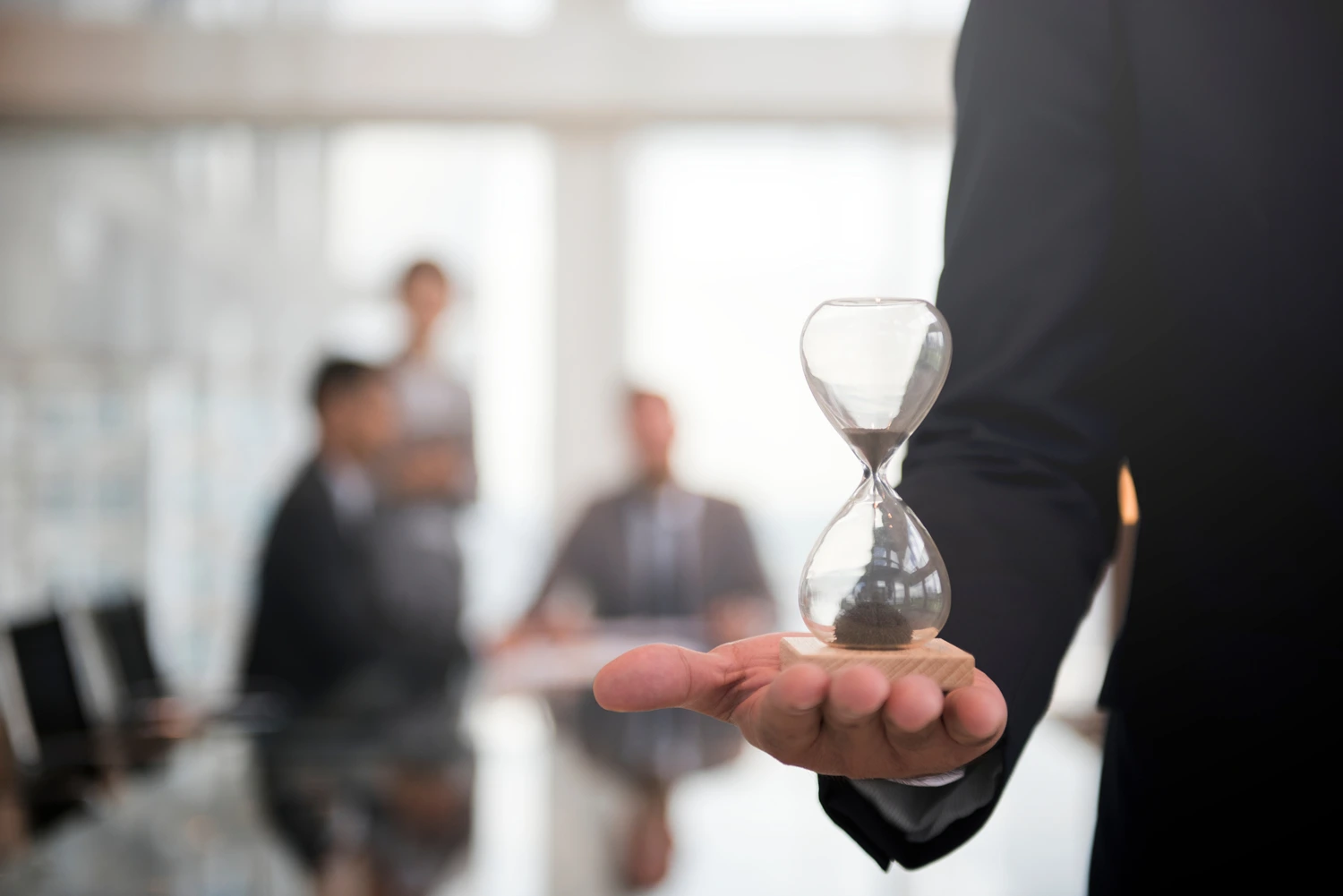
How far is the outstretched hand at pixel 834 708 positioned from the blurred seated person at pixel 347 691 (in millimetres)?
820

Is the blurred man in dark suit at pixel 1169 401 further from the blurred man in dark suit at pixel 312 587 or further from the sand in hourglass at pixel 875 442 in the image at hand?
the blurred man in dark suit at pixel 312 587

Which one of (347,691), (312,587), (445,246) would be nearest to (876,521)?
(347,691)

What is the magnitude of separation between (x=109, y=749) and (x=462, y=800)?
38.2 inches

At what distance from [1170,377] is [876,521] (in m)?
0.24

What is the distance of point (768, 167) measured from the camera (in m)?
5.18

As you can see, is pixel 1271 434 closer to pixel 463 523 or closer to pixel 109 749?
pixel 109 749

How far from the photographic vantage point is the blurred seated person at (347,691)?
4.82 feet

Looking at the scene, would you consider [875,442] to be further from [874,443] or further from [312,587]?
[312,587]

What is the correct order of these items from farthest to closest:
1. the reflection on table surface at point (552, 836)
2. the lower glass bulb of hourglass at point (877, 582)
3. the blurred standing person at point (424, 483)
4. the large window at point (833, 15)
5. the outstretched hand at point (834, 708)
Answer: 1. the large window at point (833, 15)
2. the blurred standing person at point (424, 483)
3. the reflection on table surface at point (552, 836)
4. the lower glass bulb of hourglass at point (877, 582)
5. the outstretched hand at point (834, 708)

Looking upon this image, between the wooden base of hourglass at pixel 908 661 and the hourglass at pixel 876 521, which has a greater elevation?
the hourglass at pixel 876 521

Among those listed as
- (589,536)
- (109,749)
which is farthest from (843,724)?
(589,536)

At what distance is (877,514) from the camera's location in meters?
0.67

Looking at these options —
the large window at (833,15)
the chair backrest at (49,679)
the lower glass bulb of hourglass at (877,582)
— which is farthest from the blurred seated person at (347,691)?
the large window at (833,15)

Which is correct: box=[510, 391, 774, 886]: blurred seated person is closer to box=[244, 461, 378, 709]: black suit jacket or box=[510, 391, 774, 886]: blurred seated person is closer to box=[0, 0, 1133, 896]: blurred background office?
box=[244, 461, 378, 709]: black suit jacket
